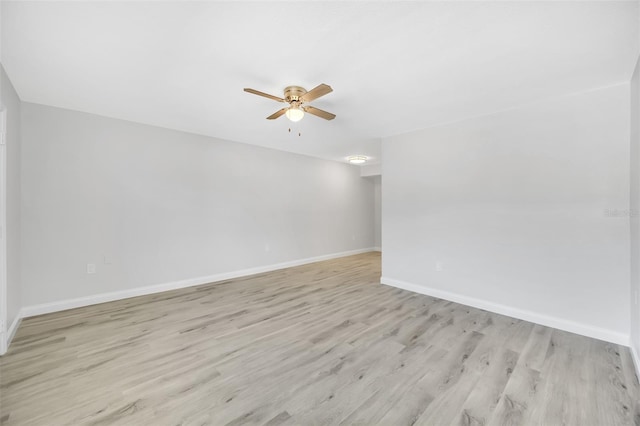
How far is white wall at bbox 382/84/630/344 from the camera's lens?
8.15ft

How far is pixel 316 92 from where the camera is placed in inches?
90.0

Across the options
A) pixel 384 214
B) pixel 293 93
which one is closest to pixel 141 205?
pixel 293 93

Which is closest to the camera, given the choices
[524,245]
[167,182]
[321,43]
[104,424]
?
[104,424]

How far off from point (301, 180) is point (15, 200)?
4190 mm

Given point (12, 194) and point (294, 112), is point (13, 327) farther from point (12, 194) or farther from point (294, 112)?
point (294, 112)

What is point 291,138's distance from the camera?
14.7ft

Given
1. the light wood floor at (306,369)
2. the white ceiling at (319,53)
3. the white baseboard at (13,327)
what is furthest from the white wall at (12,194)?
the light wood floor at (306,369)

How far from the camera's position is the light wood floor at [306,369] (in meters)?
1.57

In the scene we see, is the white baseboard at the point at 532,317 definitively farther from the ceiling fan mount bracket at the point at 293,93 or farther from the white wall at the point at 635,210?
the ceiling fan mount bracket at the point at 293,93

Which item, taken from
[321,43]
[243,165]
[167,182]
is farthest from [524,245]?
[167,182]

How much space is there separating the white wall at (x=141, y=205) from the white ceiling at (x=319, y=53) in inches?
21.5

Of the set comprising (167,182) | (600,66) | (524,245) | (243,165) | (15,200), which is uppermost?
(600,66)

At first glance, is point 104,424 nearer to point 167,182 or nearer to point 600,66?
point 167,182

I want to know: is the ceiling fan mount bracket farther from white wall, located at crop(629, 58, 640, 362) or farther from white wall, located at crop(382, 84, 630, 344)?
white wall, located at crop(629, 58, 640, 362)
